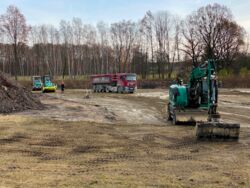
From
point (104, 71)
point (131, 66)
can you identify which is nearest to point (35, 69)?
point (104, 71)

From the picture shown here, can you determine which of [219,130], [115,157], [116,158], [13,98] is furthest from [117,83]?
[116,158]

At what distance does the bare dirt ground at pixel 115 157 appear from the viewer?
8367mm

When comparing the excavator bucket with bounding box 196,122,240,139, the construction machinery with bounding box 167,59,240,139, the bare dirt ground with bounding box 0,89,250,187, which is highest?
the construction machinery with bounding box 167,59,240,139

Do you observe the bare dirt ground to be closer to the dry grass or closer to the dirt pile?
the dry grass

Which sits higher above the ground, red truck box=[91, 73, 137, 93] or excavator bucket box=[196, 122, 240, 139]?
red truck box=[91, 73, 137, 93]

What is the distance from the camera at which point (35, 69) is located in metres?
103

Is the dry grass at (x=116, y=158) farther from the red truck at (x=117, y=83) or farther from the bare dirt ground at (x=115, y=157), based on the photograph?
the red truck at (x=117, y=83)

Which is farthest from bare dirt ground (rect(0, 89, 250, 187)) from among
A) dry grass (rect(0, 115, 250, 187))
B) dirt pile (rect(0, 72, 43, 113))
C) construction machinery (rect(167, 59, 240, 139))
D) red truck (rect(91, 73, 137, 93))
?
red truck (rect(91, 73, 137, 93))

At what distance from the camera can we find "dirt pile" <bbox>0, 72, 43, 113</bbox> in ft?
79.2

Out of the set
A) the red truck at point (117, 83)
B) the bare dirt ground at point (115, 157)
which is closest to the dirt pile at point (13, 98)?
the bare dirt ground at point (115, 157)

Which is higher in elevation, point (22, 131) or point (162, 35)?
point (162, 35)

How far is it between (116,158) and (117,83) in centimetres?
4446

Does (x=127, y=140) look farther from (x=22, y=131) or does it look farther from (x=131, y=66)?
(x=131, y=66)

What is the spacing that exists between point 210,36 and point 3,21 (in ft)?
142
